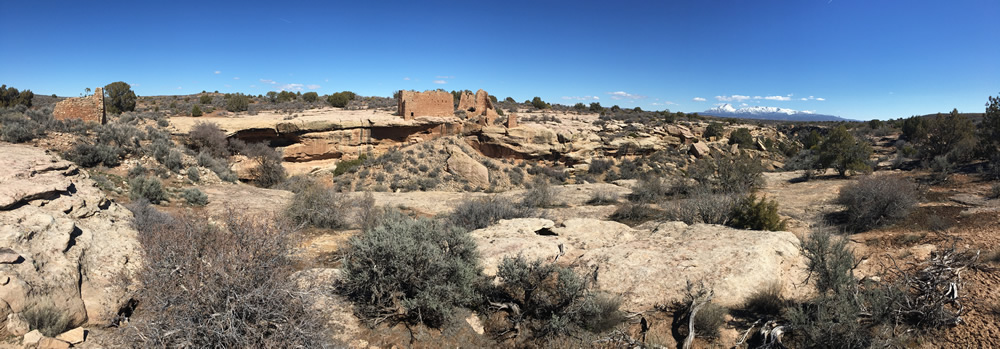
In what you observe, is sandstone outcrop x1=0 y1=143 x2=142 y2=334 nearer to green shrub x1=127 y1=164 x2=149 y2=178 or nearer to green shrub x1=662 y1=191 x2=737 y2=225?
green shrub x1=127 y1=164 x2=149 y2=178

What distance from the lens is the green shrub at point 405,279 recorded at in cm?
424

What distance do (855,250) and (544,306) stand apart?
17.4 feet

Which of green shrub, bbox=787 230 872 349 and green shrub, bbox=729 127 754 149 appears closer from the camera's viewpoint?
green shrub, bbox=787 230 872 349

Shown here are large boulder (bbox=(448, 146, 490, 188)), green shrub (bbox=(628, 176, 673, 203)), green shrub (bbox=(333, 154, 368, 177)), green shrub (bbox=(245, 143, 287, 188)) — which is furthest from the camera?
green shrub (bbox=(333, 154, 368, 177))

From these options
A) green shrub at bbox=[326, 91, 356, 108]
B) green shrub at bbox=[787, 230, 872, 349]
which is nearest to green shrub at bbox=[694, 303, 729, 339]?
green shrub at bbox=[787, 230, 872, 349]

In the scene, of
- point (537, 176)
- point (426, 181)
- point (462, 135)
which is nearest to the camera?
point (426, 181)

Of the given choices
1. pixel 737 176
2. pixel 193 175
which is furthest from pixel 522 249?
pixel 193 175

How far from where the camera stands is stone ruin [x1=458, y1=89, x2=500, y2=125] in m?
22.1

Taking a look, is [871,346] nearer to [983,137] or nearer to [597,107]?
[983,137]

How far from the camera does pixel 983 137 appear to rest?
15250mm

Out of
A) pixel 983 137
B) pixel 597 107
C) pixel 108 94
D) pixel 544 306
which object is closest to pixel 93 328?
pixel 544 306

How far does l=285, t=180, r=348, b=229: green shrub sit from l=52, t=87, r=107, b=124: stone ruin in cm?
1170

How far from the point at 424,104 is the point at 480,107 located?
379 cm

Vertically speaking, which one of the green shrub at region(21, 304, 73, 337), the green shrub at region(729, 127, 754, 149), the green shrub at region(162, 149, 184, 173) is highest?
the green shrub at region(729, 127, 754, 149)
